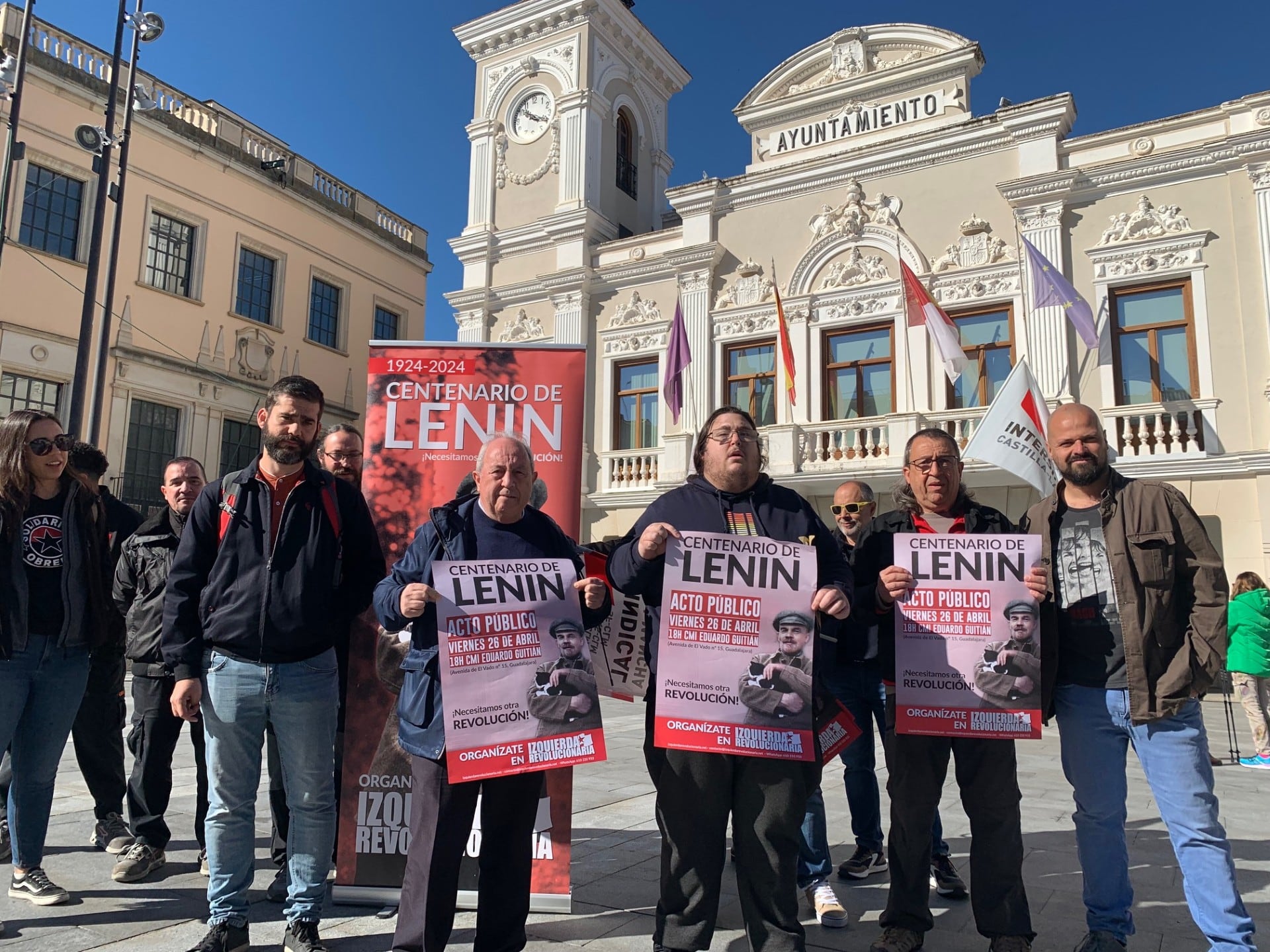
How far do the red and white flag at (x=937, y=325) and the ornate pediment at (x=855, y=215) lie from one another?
1.93 metres

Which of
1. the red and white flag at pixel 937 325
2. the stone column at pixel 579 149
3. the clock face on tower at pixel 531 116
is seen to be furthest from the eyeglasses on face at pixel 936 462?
the clock face on tower at pixel 531 116

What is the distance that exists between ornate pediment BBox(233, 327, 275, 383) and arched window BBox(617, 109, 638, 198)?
937 cm

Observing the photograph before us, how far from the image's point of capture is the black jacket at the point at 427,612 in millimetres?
→ 3113

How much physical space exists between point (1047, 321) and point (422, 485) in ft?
44.0

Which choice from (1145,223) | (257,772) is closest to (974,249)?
(1145,223)

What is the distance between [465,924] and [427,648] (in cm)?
136

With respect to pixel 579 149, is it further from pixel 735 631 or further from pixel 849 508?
pixel 735 631

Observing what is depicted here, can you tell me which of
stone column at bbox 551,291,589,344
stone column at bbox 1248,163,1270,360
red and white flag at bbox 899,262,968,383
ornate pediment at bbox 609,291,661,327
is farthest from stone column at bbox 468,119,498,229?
stone column at bbox 1248,163,1270,360

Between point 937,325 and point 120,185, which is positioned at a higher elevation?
point 120,185

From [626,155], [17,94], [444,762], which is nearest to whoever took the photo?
[444,762]

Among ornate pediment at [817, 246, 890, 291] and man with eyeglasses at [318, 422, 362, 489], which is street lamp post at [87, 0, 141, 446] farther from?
ornate pediment at [817, 246, 890, 291]

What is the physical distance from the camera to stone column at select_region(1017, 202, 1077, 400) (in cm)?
1465

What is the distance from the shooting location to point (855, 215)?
659 inches

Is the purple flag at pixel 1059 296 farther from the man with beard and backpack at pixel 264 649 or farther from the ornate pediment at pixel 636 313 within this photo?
the man with beard and backpack at pixel 264 649
